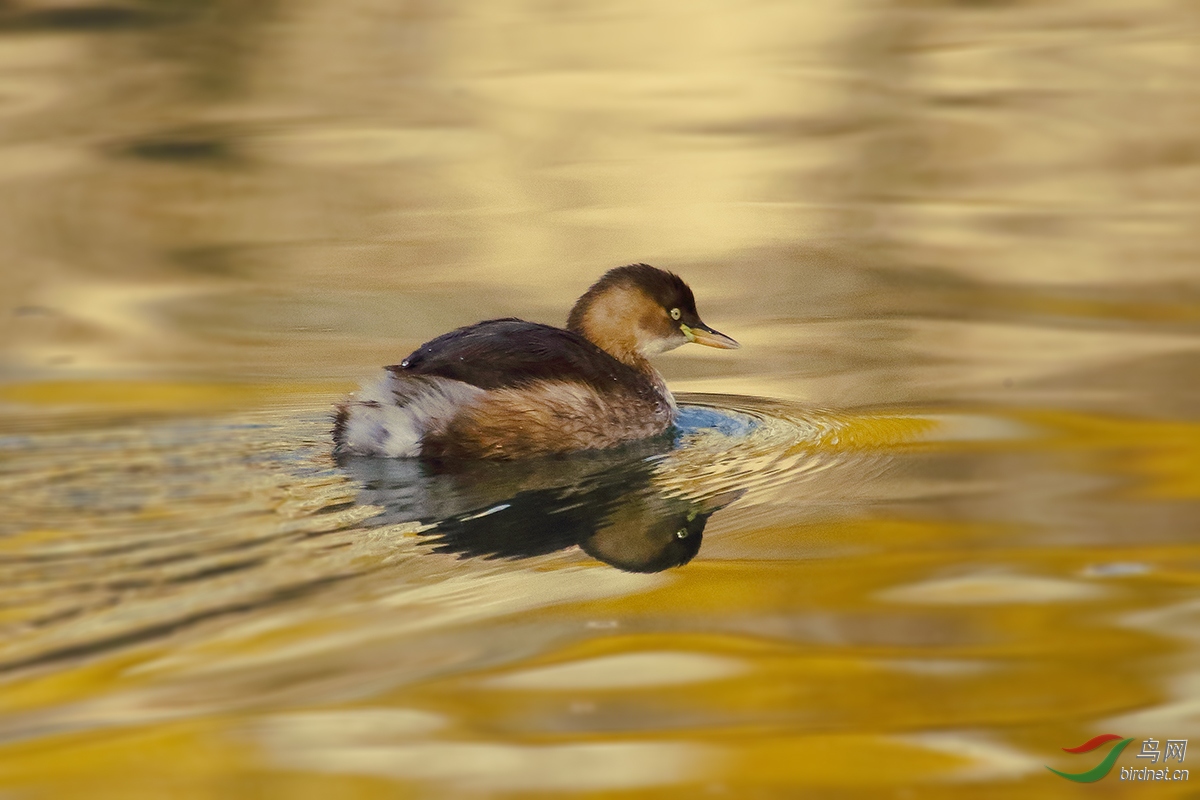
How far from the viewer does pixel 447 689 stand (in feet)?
13.4

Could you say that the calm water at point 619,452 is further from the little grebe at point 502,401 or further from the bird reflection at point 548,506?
the little grebe at point 502,401

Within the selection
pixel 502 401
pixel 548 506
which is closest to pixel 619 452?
pixel 502 401

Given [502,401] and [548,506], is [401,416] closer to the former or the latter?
[502,401]

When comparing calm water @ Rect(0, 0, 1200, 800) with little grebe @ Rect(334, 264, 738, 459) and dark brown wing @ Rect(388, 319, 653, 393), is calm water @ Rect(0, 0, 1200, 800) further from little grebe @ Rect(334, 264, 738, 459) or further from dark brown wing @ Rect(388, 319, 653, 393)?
dark brown wing @ Rect(388, 319, 653, 393)

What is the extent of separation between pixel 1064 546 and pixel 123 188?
799 centimetres

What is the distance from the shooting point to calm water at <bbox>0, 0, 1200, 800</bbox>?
391 cm

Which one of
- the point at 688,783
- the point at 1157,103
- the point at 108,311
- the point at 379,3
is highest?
the point at 379,3

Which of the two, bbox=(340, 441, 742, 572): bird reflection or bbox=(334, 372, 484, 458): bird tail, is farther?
bbox=(334, 372, 484, 458): bird tail

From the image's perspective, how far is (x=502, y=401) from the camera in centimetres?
622

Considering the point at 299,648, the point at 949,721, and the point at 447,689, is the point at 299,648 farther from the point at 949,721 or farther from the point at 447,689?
the point at 949,721

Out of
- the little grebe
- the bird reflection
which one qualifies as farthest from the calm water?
the little grebe

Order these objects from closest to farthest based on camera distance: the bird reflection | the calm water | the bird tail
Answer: the calm water
the bird reflection
the bird tail

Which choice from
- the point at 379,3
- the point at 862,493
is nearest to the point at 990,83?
the point at 379,3

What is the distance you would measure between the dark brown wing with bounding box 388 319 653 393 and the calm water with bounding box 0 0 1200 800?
35 cm
